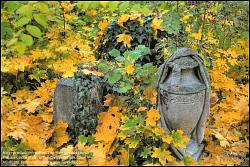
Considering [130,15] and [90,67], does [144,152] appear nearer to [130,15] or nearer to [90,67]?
[90,67]

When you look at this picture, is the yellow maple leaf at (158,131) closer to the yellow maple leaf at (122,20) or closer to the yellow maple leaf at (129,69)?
the yellow maple leaf at (129,69)

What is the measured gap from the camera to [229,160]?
311 cm

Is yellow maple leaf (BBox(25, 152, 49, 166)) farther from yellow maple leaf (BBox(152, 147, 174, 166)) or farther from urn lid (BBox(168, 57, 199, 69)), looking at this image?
urn lid (BBox(168, 57, 199, 69))

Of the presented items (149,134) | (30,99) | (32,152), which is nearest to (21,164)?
(32,152)

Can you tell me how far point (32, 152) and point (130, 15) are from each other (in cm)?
298

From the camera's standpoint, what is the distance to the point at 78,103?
11.8 feet

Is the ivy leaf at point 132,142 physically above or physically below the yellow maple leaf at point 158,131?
below

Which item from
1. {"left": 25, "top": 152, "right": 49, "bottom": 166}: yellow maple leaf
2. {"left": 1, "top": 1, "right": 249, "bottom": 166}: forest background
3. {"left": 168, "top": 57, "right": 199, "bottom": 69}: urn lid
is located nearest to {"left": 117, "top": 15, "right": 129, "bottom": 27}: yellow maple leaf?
{"left": 1, "top": 1, "right": 249, "bottom": 166}: forest background

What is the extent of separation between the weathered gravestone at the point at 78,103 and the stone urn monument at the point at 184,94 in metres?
0.79

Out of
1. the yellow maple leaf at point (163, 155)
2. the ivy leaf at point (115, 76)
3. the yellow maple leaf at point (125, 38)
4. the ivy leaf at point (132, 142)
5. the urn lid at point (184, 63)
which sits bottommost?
the yellow maple leaf at point (163, 155)

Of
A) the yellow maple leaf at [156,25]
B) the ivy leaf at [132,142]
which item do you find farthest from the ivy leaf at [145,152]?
the yellow maple leaf at [156,25]

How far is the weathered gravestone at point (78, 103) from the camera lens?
141 inches

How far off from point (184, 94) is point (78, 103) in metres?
1.18

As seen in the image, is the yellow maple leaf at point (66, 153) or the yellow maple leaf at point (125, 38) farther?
the yellow maple leaf at point (125, 38)
